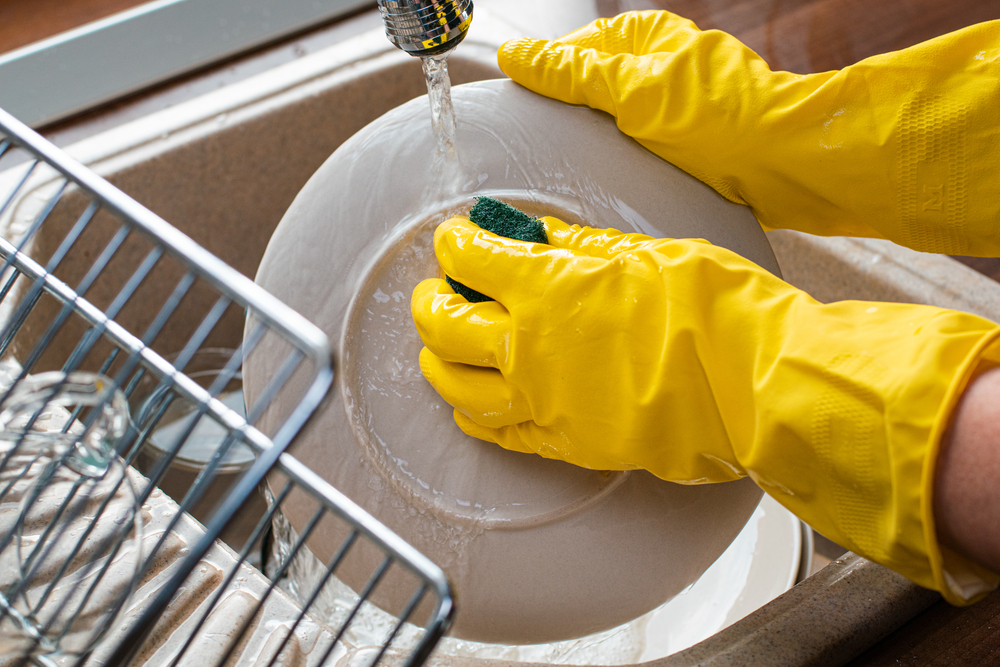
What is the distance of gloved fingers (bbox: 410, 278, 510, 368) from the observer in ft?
2.10

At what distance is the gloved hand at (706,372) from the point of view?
0.51m

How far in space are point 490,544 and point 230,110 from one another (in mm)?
837

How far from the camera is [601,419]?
0.62 metres

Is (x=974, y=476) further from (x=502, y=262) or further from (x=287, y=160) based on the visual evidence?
(x=287, y=160)

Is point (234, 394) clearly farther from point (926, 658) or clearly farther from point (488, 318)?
point (926, 658)

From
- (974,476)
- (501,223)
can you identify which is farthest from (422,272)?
(974,476)

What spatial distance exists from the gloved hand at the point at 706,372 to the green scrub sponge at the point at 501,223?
15mm

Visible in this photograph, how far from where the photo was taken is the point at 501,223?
671mm

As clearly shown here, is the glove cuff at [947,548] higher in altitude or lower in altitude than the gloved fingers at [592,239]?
lower

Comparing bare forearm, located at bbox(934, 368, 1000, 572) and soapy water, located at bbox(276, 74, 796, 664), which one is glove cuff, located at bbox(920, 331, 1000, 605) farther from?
soapy water, located at bbox(276, 74, 796, 664)

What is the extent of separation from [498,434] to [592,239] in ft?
0.67

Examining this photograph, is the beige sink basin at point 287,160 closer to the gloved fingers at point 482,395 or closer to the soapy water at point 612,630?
the soapy water at point 612,630

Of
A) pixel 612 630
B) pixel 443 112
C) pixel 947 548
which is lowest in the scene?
pixel 612 630

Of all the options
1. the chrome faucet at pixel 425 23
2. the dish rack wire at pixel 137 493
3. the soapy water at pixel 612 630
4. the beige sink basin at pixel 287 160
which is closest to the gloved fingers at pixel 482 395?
the dish rack wire at pixel 137 493
